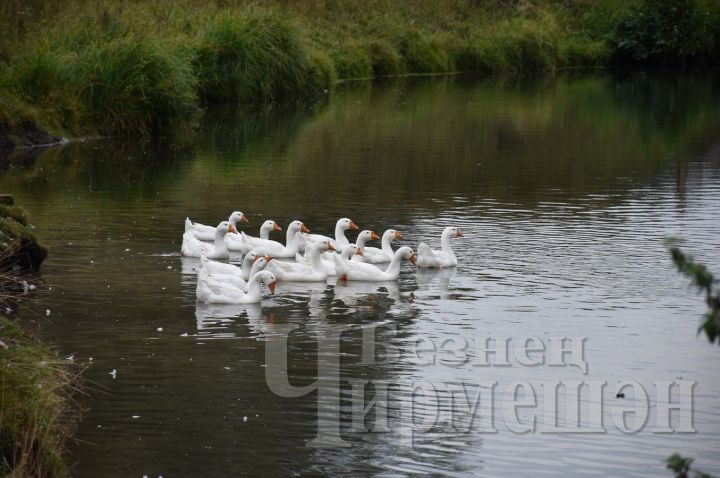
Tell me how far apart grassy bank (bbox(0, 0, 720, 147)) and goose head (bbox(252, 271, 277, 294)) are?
12.7m

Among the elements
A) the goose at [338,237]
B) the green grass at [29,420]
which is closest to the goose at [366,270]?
the goose at [338,237]

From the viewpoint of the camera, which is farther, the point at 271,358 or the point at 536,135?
the point at 536,135

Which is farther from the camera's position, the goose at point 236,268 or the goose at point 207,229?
the goose at point 207,229

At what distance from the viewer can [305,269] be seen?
48.2ft

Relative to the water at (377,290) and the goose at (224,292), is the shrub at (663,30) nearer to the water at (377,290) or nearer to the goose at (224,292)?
the water at (377,290)

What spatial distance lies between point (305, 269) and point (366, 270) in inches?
26.4

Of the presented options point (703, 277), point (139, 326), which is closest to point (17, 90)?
point (139, 326)

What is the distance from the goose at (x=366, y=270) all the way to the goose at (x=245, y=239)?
4.61 ft

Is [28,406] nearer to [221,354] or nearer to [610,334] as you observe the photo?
[221,354]

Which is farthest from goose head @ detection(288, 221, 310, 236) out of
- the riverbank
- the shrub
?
the shrub

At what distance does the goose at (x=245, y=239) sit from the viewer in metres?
15.7

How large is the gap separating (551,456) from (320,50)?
3305cm

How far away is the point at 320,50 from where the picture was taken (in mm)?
41094

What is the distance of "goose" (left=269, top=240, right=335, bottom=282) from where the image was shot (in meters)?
14.6
